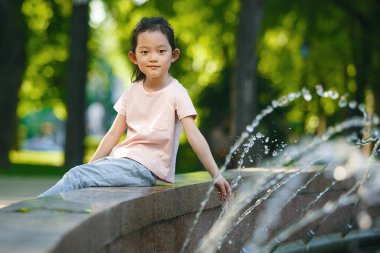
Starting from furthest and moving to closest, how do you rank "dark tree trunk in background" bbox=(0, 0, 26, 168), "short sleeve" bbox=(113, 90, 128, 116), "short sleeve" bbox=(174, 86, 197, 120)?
"dark tree trunk in background" bbox=(0, 0, 26, 168)
"short sleeve" bbox=(113, 90, 128, 116)
"short sleeve" bbox=(174, 86, 197, 120)

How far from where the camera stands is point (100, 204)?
414 centimetres

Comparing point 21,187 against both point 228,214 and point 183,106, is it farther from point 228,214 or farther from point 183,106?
point 183,106

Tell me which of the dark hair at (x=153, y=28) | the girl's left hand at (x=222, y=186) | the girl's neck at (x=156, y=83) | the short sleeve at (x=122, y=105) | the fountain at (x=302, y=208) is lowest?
the fountain at (x=302, y=208)

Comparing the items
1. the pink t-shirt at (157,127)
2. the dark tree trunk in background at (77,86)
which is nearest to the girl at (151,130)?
the pink t-shirt at (157,127)

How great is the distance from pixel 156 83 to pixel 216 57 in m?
25.0

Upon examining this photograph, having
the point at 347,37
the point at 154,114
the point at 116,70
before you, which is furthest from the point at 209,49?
the point at 154,114

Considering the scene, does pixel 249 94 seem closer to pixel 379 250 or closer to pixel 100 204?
pixel 379 250

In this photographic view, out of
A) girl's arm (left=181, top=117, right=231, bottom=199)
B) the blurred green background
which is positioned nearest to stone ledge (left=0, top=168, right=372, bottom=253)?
girl's arm (left=181, top=117, right=231, bottom=199)

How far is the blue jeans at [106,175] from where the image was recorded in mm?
5141

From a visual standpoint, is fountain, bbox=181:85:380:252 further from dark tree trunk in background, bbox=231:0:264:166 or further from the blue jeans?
dark tree trunk in background, bbox=231:0:264:166

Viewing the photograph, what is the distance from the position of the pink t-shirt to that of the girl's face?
0.12m

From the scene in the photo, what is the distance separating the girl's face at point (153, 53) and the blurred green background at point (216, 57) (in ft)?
10.3

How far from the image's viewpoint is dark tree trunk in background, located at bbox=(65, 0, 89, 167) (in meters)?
17.9

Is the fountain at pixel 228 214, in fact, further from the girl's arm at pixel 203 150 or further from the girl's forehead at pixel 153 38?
the girl's forehead at pixel 153 38
